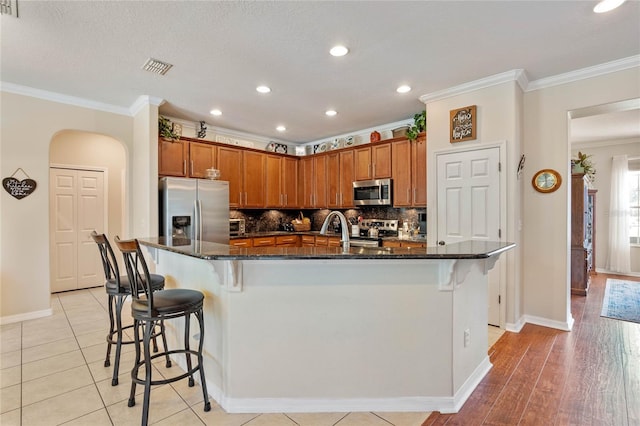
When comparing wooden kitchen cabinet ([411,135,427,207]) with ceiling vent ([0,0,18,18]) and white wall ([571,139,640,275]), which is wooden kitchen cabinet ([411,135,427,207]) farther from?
white wall ([571,139,640,275])

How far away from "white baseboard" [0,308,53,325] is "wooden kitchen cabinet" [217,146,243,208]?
2658 mm

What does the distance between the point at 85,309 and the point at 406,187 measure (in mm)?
4702

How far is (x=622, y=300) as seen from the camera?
4.53 m

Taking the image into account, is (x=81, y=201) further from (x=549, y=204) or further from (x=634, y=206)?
(x=634, y=206)

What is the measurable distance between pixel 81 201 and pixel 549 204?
6.72 meters

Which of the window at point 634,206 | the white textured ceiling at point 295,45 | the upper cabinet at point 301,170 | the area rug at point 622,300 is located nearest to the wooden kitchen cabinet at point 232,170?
the upper cabinet at point 301,170

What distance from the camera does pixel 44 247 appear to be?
155 inches

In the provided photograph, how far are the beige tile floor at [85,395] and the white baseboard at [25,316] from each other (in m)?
0.42

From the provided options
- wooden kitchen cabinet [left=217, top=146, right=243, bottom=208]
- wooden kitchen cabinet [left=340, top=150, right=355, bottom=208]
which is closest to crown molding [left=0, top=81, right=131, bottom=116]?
wooden kitchen cabinet [left=217, top=146, right=243, bottom=208]

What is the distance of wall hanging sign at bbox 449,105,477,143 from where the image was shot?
141 inches

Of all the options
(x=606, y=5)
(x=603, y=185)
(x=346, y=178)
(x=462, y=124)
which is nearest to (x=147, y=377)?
(x=462, y=124)

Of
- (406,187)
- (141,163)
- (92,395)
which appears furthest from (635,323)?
(141,163)

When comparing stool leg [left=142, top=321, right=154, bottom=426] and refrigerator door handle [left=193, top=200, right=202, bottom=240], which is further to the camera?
refrigerator door handle [left=193, top=200, right=202, bottom=240]

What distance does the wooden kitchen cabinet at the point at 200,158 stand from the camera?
188 inches
